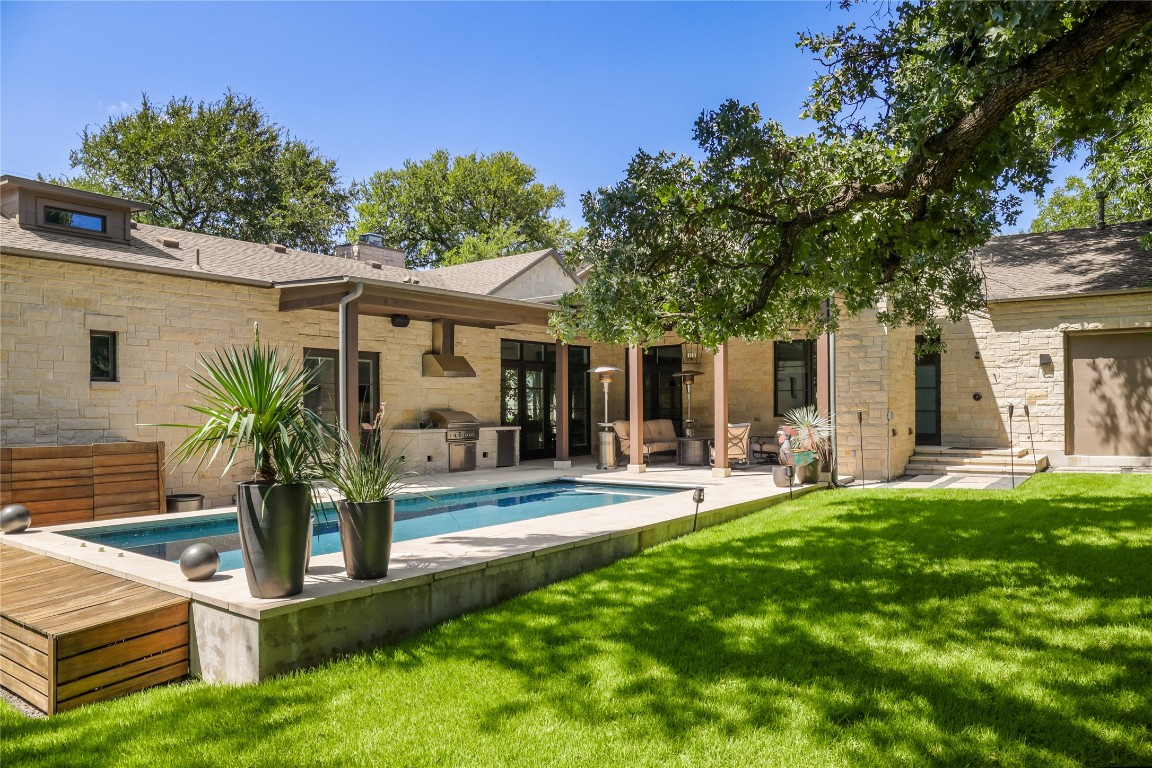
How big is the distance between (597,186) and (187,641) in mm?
4248

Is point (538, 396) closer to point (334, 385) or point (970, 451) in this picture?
point (334, 385)

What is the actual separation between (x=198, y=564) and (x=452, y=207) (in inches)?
1166

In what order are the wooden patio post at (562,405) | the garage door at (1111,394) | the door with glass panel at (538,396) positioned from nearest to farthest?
the garage door at (1111,394), the wooden patio post at (562,405), the door with glass panel at (538,396)

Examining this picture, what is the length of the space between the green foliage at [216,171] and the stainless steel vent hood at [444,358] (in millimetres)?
15104

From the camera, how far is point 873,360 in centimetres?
1106

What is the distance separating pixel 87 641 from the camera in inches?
150

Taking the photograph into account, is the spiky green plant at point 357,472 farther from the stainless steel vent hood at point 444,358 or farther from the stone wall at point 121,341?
the stainless steel vent hood at point 444,358

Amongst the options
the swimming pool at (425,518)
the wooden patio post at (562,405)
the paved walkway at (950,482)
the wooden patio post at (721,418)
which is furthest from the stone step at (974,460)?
the wooden patio post at (562,405)

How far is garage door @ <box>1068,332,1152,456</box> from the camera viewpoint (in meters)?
12.0

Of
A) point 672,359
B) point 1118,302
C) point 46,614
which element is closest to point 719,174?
point 46,614

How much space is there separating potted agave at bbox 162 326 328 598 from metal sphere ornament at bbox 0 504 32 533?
377cm

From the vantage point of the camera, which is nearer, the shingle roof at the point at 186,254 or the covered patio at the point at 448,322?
the shingle roof at the point at 186,254

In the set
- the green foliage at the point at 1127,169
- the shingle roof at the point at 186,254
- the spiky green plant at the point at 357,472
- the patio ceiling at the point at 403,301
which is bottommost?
the spiky green plant at the point at 357,472

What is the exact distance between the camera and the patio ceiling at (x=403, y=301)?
9.59m
